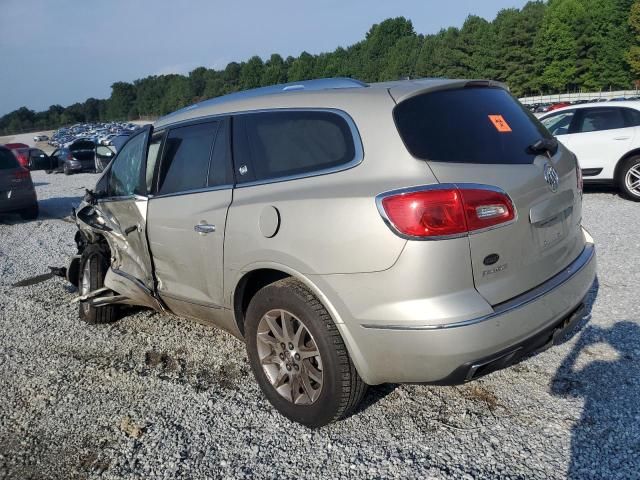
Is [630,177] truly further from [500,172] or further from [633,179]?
[500,172]

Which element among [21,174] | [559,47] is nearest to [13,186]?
[21,174]

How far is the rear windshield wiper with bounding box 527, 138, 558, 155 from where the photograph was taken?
117 inches

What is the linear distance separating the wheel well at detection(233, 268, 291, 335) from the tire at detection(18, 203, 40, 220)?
10051 millimetres

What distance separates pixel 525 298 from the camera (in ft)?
8.87

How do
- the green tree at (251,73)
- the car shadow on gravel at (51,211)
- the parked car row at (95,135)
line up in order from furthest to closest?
the green tree at (251,73) → the parked car row at (95,135) → the car shadow on gravel at (51,211)

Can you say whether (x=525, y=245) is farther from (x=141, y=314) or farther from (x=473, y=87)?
(x=141, y=314)

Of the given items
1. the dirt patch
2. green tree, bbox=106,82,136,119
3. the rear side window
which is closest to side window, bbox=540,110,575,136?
the dirt patch

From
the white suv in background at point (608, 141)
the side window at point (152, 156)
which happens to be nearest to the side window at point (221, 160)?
the side window at point (152, 156)

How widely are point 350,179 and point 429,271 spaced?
60cm

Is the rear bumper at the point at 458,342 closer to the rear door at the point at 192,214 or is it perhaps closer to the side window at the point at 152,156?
the rear door at the point at 192,214

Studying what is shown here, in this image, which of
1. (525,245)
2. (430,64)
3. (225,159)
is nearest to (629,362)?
(525,245)

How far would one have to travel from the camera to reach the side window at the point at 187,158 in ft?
11.9

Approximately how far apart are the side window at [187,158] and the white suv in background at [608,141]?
25.1 feet

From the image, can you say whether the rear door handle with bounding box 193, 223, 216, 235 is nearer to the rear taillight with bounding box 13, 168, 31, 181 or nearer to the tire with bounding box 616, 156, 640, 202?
the tire with bounding box 616, 156, 640, 202
